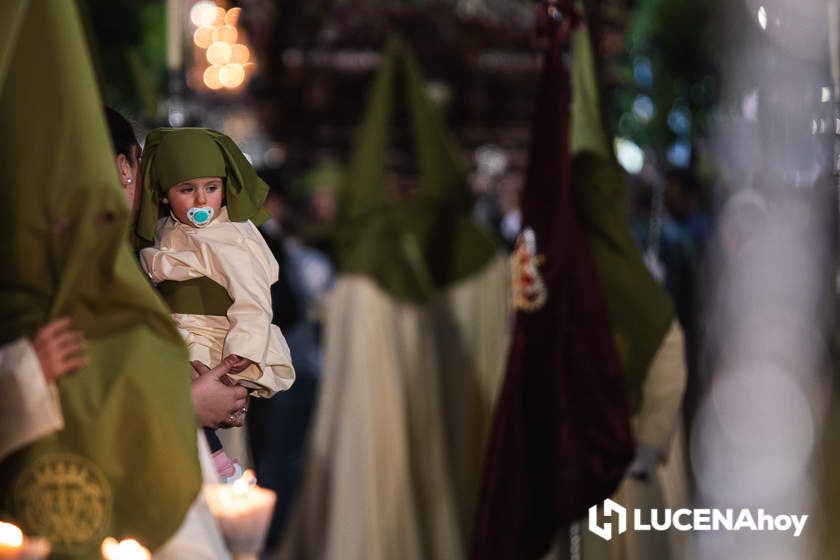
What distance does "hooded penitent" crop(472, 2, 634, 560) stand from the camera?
156 inches

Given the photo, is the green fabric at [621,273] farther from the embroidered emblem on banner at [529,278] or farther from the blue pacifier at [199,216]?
the blue pacifier at [199,216]

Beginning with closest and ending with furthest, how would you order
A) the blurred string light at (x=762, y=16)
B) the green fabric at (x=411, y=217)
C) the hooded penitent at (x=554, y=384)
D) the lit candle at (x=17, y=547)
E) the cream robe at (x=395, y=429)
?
the lit candle at (x=17, y=547) → the hooded penitent at (x=554, y=384) → the blurred string light at (x=762, y=16) → the cream robe at (x=395, y=429) → the green fabric at (x=411, y=217)

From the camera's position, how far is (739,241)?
193 inches

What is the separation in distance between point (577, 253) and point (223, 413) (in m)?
1.90

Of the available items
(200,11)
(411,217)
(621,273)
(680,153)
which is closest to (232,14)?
(621,273)

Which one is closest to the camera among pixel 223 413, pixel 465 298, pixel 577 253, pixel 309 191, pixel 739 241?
pixel 223 413

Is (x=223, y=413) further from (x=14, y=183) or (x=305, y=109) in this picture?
(x=305, y=109)

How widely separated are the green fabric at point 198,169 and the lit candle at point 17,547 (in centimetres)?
53

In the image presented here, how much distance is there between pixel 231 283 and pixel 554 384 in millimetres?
1943

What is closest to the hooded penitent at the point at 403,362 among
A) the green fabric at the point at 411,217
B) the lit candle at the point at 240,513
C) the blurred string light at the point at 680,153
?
the green fabric at the point at 411,217

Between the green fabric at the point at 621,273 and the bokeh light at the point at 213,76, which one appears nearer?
the green fabric at the point at 621,273

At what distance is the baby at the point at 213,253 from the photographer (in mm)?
2203

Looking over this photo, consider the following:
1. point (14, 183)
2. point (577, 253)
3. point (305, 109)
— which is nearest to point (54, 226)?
point (14, 183)

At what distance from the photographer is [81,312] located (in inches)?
86.4
